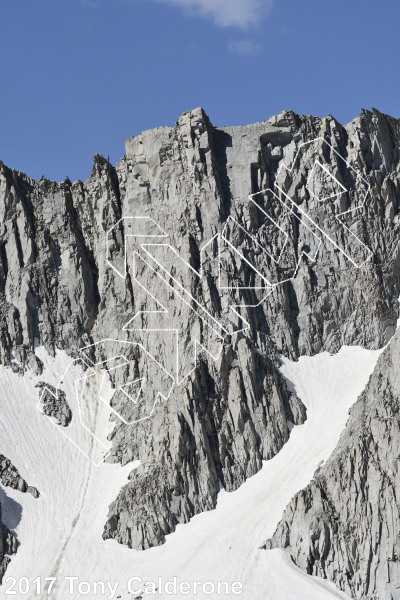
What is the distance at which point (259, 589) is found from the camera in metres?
102

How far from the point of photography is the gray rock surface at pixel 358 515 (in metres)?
102

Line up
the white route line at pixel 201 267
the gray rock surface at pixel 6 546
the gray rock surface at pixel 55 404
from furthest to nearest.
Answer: the gray rock surface at pixel 55 404, the white route line at pixel 201 267, the gray rock surface at pixel 6 546

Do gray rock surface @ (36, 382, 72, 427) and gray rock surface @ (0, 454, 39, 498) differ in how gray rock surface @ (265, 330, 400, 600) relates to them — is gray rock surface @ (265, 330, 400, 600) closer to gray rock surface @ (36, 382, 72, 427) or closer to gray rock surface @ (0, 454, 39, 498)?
gray rock surface @ (0, 454, 39, 498)

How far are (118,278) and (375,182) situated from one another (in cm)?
2941

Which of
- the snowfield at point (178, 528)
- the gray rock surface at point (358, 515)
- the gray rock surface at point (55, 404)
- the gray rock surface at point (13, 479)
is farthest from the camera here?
the gray rock surface at point (55, 404)

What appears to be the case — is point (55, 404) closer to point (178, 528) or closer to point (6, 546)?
point (6, 546)

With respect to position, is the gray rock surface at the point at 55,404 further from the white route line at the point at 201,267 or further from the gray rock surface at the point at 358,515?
the gray rock surface at the point at 358,515

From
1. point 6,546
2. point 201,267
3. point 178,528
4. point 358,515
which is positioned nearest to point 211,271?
point 201,267

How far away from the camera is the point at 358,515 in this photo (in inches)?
4097

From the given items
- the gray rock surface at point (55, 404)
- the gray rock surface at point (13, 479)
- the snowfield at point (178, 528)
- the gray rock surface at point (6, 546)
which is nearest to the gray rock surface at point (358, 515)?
the snowfield at point (178, 528)

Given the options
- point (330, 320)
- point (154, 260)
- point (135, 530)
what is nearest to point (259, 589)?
point (135, 530)

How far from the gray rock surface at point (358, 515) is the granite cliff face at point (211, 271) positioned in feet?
36.1

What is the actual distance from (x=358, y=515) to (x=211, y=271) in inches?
1300

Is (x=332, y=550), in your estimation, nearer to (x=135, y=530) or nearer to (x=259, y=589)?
(x=259, y=589)
